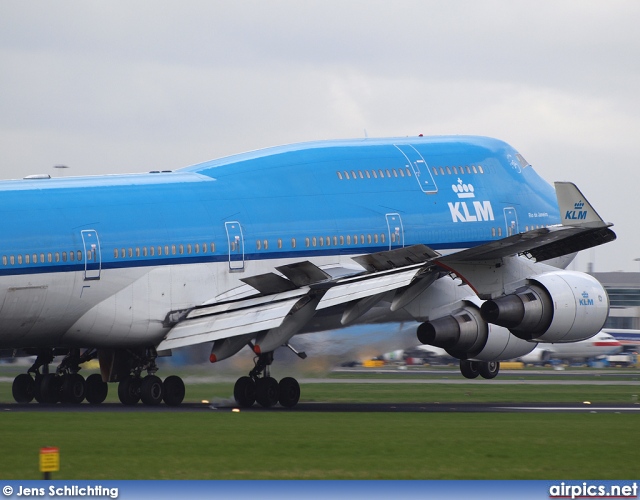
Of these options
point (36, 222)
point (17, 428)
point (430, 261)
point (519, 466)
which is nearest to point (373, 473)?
point (519, 466)

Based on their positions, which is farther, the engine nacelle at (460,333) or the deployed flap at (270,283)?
the deployed flap at (270,283)

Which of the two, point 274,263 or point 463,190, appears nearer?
point 274,263

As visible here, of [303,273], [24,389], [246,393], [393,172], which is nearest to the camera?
[303,273]

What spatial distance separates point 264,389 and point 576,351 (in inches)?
2144

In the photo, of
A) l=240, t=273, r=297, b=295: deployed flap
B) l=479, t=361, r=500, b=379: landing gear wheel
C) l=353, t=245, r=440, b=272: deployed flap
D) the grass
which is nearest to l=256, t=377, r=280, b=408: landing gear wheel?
l=240, t=273, r=297, b=295: deployed flap

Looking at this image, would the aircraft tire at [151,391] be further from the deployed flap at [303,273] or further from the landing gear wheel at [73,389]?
the deployed flap at [303,273]

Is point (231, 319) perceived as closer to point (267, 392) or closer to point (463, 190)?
point (267, 392)

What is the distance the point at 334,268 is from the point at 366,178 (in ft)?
A: 10.2

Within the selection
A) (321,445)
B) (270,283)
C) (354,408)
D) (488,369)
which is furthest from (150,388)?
(321,445)

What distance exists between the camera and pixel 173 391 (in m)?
38.6

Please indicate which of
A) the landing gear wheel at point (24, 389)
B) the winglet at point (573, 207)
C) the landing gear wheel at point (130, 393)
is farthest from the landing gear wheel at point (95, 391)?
the winglet at point (573, 207)

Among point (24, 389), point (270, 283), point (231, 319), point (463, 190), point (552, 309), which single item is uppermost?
point (463, 190)

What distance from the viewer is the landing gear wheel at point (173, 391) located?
38500 mm

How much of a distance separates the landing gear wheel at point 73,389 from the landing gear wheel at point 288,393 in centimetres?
632
